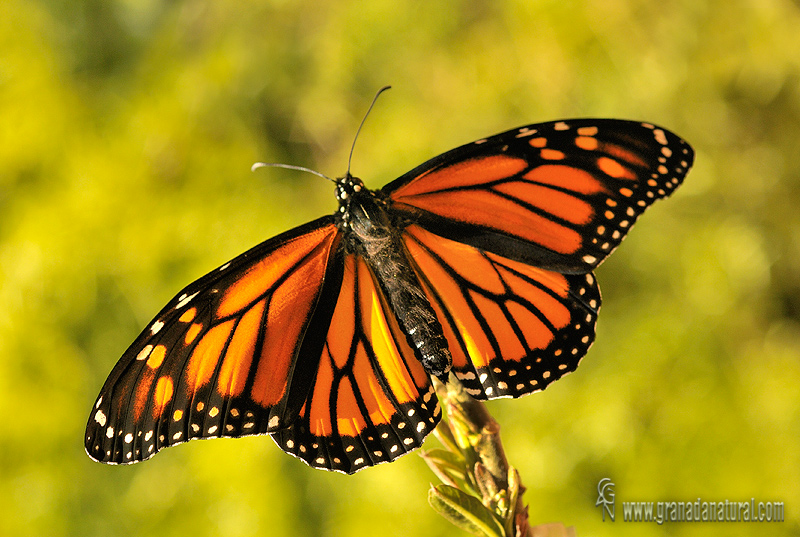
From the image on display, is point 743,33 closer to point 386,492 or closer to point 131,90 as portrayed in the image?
point 386,492

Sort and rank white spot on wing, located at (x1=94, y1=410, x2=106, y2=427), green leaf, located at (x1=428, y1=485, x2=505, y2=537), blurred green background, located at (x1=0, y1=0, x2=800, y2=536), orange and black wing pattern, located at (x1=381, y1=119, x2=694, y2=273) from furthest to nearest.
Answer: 1. blurred green background, located at (x1=0, y1=0, x2=800, y2=536)
2. orange and black wing pattern, located at (x1=381, y1=119, x2=694, y2=273)
3. white spot on wing, located at (x1=94, y1=410, x2=106, y2=427)
4. green leaf, located at (x1=428, y1=485, x2=505, y2=537)

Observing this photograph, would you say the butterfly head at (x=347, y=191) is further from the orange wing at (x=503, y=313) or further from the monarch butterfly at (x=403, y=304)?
the orange wing at (x=503, y=313)

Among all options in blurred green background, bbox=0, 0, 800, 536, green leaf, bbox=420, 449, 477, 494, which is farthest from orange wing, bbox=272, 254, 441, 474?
blurred green background, bbox=0, 0, 800, 536

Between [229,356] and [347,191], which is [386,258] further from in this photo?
[229,356]

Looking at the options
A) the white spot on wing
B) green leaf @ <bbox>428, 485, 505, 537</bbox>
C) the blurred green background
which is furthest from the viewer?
the blurred green background

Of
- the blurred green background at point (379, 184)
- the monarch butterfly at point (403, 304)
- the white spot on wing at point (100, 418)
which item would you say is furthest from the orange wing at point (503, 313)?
the blurred green background at point (379, 184)

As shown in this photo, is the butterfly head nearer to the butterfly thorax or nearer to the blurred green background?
the butterfly thorax
